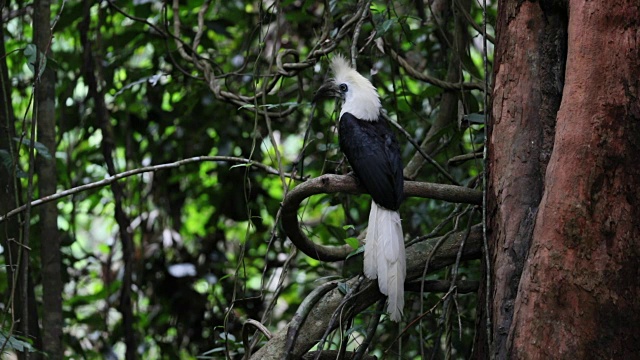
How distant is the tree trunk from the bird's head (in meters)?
1.01

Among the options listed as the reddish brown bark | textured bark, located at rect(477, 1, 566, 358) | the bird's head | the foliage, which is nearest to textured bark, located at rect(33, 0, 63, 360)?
the foliage

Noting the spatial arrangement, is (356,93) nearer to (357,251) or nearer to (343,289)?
(357,251)

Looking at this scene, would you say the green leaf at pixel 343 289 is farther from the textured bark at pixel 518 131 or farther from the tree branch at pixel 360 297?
the textured bark at pixel 518 131

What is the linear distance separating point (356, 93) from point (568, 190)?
1459 millimetres

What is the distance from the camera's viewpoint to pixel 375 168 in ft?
9.23

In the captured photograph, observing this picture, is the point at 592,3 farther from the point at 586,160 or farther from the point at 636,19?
the point at 586,160

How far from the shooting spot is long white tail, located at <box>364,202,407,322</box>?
2434mm

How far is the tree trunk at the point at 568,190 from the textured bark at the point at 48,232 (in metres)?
1.86

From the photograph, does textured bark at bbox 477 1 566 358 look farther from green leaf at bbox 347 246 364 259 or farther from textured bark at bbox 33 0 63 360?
textured bark at bbox 33 0 63 360

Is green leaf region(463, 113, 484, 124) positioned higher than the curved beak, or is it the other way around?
the curved beak

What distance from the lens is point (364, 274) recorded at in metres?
2.53

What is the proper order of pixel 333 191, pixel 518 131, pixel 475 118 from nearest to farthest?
1. pixel 518 131
2. pixel 333 191
3. pixel 475 118

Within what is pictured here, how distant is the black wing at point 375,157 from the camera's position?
2738 millimetres

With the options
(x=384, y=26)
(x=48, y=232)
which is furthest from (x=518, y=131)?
(x=48, y=232)
